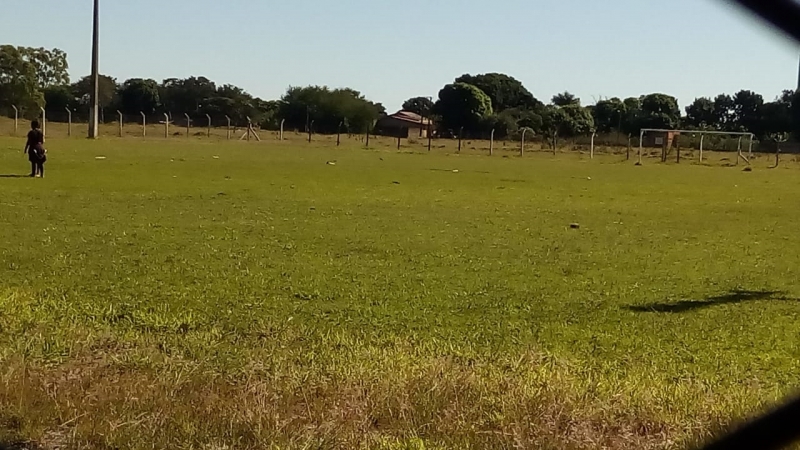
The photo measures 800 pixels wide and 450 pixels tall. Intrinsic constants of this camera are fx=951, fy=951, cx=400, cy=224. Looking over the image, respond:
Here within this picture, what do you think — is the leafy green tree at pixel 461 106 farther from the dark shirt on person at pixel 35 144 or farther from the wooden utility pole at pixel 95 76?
the dark shirt on person at pixel 35 144

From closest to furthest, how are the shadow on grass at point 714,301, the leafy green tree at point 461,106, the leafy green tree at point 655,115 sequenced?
the shadow on grass at point 714,301 < the leafy green tree at point 655,115 < the leafy green tree at point 461,106

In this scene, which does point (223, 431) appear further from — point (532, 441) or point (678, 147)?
point (678, 147)

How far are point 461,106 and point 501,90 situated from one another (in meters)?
11.6

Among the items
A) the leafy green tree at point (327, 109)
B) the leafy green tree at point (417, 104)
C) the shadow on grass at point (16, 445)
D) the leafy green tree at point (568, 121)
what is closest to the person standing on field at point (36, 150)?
the shadow on grass at point (16, 445)

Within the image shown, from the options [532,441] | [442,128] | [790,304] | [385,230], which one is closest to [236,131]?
[442,128]

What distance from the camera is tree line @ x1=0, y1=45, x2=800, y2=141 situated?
57.9 metres

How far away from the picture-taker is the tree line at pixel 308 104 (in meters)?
57.9

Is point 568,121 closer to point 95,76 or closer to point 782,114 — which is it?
point 95,76

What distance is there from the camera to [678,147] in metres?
42.7

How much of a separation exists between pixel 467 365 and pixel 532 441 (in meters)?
1.47

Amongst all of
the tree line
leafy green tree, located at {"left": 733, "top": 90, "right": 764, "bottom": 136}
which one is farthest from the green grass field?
the tree line

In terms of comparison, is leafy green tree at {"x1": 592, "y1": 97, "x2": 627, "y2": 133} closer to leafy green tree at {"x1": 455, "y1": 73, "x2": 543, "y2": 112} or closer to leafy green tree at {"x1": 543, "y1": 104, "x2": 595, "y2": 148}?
leafy green tree at {"x1": 543, "y1": 104, "x2": 595, "y2": 148}

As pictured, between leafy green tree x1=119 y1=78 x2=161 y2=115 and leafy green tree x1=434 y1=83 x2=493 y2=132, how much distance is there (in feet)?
78.7

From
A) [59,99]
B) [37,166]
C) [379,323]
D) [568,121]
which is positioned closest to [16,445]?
[379,323]
